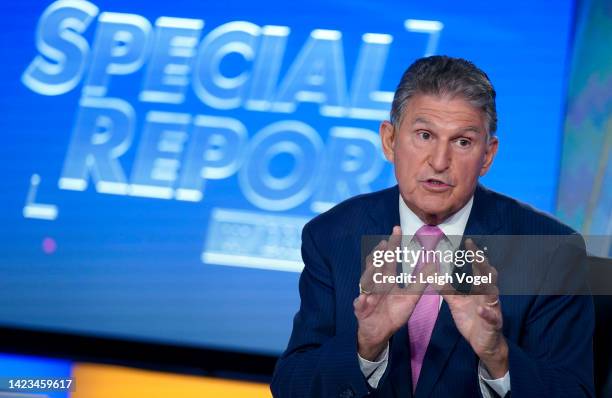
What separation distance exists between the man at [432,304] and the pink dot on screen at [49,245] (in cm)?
209

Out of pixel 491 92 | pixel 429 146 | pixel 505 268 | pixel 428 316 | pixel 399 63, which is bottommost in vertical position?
pixel 428 316

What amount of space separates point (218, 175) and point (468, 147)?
6.35 feet

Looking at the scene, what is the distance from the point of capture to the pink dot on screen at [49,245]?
3.84m

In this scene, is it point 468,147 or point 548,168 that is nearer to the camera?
point 468,147

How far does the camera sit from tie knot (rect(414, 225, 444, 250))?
1859 mm

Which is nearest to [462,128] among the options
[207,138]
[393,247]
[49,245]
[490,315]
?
[393,247]

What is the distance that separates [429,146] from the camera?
1884 millimetres

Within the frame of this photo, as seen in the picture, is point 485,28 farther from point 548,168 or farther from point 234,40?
point 234,40

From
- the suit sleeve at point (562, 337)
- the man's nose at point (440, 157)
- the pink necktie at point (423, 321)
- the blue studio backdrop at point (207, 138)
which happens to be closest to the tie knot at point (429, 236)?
the pink necktie at point (423, 321)

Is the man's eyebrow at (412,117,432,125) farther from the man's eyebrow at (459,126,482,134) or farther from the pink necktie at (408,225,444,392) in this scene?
the pink necktie at (408,225,444,392)

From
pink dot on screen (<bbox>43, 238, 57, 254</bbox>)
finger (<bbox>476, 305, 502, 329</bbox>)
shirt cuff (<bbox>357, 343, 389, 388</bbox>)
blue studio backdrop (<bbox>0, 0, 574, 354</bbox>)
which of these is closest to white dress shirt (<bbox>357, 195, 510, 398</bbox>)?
shirt cuff (<bbox>357, 343, 389, 388</bbox>)

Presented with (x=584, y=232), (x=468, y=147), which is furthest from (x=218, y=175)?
(x=468, y=147)

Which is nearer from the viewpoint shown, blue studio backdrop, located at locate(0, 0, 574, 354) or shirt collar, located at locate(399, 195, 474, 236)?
shirt collar, located at locate(399, 195, 474, 236)

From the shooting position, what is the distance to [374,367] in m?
1.73
